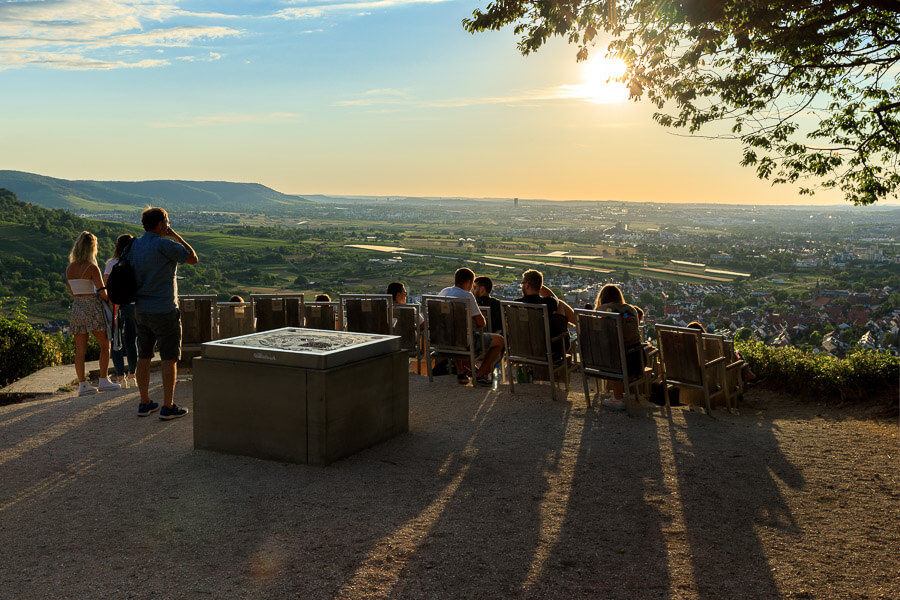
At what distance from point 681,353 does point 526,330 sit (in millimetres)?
1754

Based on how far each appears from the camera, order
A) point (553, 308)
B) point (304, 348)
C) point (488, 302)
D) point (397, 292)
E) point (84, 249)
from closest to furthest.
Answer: point (304, 348)
point (84, 249)
point (553, 308)
point (488, 302)
point (397, 292)

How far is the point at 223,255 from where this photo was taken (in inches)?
2557

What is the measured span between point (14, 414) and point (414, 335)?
464cm

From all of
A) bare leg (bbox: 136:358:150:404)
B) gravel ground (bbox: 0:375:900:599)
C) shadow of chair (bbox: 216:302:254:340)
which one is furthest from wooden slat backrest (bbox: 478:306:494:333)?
bare leg (bbox: 136:358:150:404)

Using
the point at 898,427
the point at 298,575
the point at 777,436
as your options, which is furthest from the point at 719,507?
the point at 898,427

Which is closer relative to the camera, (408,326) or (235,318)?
(408,326)

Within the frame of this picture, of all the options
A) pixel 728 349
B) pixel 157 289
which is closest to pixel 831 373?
pixel 728 349

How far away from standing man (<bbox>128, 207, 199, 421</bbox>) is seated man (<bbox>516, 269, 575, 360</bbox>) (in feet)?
13.0

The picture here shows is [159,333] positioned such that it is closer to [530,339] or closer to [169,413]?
[169,413]

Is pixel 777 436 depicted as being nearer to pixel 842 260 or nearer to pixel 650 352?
pixel 650 352

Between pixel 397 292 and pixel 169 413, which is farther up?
pixel 397 292

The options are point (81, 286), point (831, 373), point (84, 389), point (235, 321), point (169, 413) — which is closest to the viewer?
point (169, 413)

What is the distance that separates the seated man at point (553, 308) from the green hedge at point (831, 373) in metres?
3.47

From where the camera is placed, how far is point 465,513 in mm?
4562
